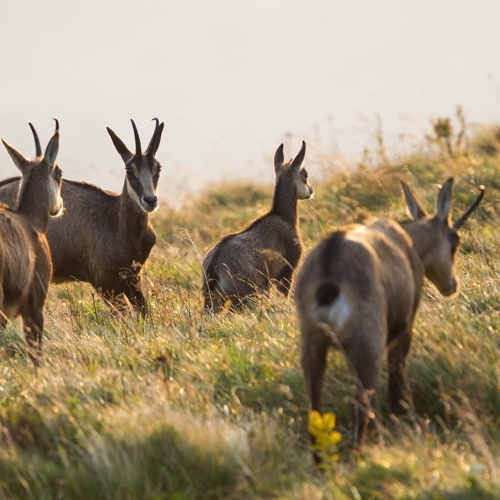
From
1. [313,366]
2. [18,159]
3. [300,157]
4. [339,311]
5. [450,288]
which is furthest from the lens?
[300,157]

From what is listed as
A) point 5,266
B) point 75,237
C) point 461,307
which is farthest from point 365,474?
point 75,237

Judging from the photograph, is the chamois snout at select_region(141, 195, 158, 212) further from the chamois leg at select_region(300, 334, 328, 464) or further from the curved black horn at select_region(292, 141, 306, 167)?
the chamois leg at select_region(300, 334, 328, 464)

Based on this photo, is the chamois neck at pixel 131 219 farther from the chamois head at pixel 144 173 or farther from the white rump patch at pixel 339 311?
the white rump patch at pixel 339 311

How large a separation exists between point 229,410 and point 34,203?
3.63 m

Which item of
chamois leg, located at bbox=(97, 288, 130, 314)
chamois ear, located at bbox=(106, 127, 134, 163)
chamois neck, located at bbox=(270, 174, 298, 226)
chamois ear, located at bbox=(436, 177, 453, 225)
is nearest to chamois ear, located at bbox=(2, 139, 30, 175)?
chamois leg, located at bbox=(97, 288, 130, 314)

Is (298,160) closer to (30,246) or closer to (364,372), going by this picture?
(30,246)

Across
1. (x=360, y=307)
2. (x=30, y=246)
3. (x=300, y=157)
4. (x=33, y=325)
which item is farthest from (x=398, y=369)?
(x=300, y=157)

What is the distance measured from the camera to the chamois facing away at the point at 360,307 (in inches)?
243

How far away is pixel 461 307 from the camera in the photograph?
810 cm

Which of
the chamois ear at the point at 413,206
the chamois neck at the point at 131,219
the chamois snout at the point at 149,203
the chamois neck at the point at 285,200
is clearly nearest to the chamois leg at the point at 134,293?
the chamois neck at the point at 131,219

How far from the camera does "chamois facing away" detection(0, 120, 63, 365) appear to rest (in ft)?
28.2

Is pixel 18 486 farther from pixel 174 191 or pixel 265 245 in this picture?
pixel 174 191

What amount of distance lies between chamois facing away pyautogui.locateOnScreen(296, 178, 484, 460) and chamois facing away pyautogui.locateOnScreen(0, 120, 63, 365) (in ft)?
7.45

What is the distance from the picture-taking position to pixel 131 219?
1193cm
